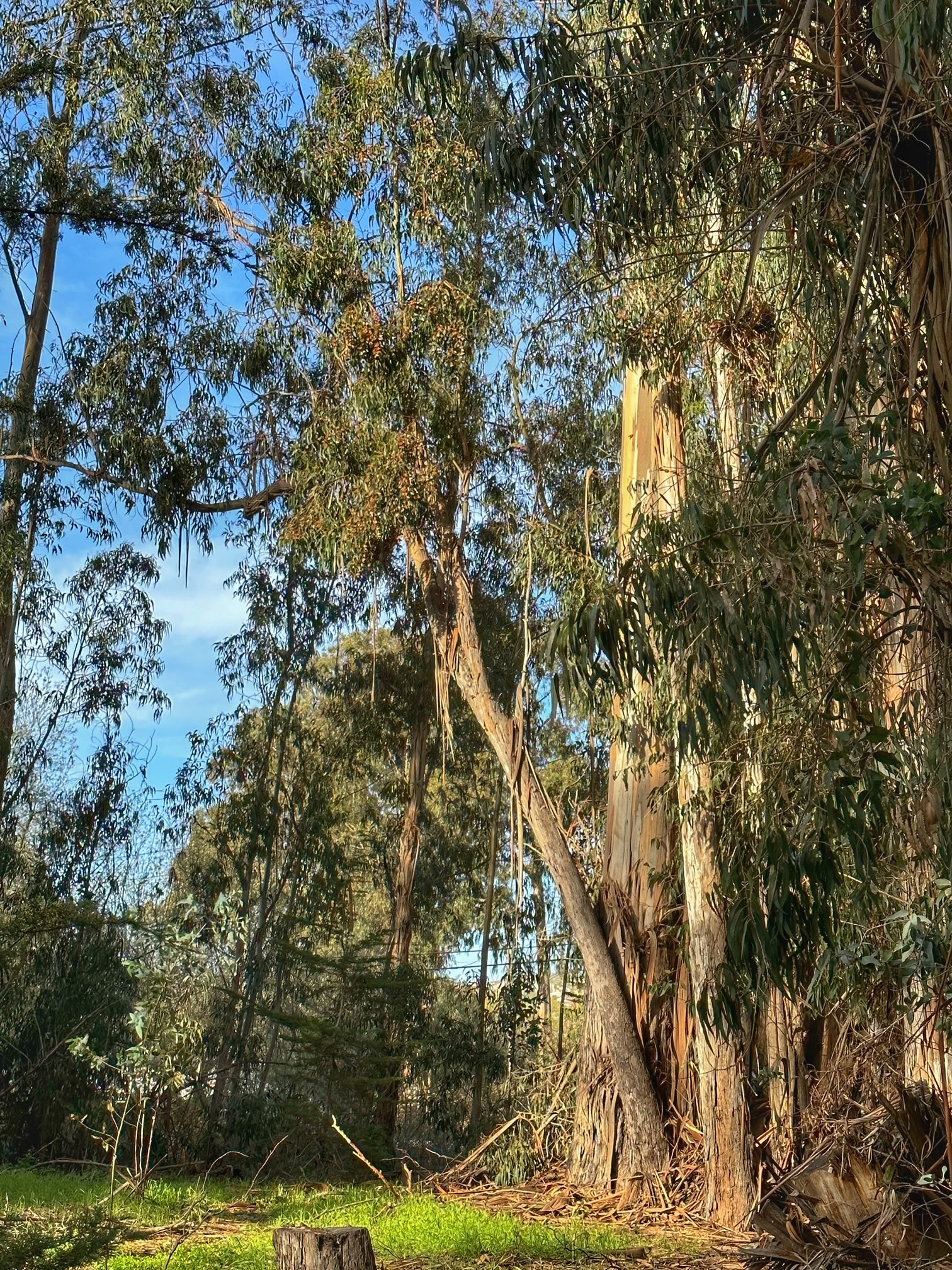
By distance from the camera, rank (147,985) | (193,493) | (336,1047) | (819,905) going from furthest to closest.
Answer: (193,493) < (336,1047) < (147,985) < (819,905)

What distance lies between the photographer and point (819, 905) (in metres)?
4.05

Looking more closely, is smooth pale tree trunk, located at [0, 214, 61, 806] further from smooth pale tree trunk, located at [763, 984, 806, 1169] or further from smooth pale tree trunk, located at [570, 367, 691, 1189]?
smooth pale tree trunk, located at [763, 984, 806, 1169]

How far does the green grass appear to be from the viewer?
18.7 ft

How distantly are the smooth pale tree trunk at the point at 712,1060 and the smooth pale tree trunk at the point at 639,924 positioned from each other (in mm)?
419

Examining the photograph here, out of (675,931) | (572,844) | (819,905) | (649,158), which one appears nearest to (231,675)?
(572,844)

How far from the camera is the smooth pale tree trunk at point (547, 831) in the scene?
797cm

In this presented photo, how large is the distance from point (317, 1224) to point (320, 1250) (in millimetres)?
3869

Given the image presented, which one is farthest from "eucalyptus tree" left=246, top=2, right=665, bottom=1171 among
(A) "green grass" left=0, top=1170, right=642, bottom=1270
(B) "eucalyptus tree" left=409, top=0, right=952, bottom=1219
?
(B) "eucalyptus tree" left=409, top=0, right=952, bottom=1219

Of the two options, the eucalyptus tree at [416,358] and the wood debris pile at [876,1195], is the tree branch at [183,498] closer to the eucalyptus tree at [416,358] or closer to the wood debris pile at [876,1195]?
the eucalyptus tree at [416,358]

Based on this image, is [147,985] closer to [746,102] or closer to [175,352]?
[175,352]

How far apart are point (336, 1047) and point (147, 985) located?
6.69 ft

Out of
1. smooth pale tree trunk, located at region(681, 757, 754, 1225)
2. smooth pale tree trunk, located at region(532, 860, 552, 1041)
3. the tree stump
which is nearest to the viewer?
the tree stump

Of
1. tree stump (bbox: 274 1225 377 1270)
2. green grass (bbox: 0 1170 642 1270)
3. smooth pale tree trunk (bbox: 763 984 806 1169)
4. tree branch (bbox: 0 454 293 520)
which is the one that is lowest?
green grass (bbox: 0 1170 642 1270)

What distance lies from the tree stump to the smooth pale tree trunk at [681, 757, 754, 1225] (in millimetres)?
3955
